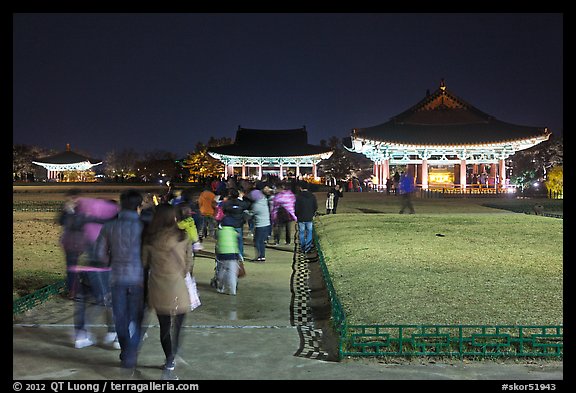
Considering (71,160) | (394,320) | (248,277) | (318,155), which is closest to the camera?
(394,320)

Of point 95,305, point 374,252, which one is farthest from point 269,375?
point 374,252

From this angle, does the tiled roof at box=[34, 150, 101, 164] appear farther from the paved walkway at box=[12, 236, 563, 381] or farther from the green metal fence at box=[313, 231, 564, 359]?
the green metal fence at box=[313, 231, 564, 359]

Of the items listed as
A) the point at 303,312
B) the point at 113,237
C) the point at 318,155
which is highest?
the point at 318,155

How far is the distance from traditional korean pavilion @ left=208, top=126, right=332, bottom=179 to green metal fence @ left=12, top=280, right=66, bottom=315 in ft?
165

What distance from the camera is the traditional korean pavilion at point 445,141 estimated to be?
141ft

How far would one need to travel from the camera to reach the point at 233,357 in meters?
6.50

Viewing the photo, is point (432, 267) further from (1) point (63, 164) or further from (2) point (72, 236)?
(1) point (63, 164)

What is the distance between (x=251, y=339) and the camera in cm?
729

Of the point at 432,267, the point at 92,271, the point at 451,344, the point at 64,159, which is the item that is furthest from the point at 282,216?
the point at 64,159

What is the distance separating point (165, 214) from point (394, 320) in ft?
11.6

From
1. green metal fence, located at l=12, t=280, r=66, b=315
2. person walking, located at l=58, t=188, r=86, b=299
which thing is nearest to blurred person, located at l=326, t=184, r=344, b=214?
green metal fence, located at l=12, t=280, r=66, b=315

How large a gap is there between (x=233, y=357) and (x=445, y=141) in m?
39.2

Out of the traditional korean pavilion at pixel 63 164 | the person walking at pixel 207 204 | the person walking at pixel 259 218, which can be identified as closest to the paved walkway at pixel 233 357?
the person walking at pixel 259 218

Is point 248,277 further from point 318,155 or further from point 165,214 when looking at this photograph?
point 318,155
